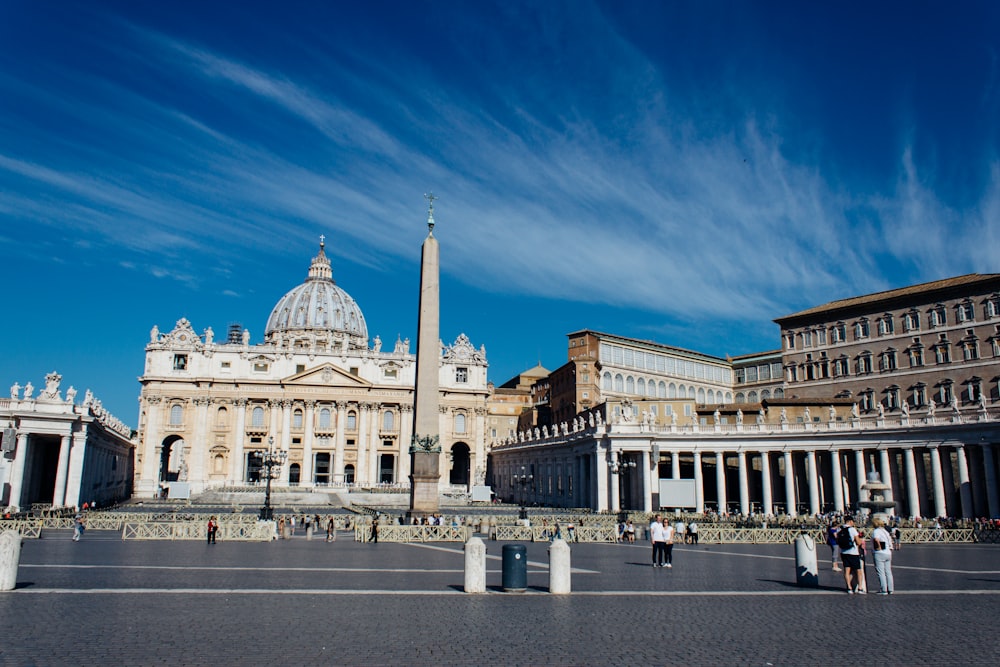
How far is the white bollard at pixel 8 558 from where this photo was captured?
12562mm

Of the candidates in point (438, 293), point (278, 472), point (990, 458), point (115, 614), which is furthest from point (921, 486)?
point (278, 472)

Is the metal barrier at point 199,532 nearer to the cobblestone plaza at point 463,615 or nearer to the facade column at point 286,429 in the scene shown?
the cobblestone plaza at point 463,615

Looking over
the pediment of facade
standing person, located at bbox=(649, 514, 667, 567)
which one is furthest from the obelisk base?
the pediment of facade

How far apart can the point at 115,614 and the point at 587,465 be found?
4636cm

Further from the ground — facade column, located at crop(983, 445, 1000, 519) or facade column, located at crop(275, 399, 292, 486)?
facade column, located at crop(275, 399, 292, 486)

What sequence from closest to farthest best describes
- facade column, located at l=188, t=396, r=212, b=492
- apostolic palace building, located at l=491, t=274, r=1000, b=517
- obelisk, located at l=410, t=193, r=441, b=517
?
obelisk, located at l=410, t=193, r=441, b=517 < apostolic palace building, located at l=491, t=274, r=1000, b=517 < facade column, located at l=188, t=396, r=212, b=492

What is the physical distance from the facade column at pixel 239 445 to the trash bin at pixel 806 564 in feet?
243

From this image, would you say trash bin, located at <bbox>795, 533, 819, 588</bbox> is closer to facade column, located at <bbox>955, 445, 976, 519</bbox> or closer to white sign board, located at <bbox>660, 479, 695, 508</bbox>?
white sign board, located at <bbox>660, 479, 695, 508</bbox>

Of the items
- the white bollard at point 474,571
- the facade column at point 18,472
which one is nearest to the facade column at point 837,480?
the white bollard at point 474,571

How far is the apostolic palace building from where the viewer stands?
4466 centimetres

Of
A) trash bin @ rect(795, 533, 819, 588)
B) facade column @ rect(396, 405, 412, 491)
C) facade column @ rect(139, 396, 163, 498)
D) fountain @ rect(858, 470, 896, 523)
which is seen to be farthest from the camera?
facade column @ rect(396, 405, 412, 491)

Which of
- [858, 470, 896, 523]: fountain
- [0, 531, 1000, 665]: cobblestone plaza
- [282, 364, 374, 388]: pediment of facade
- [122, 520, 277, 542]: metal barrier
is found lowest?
[0, 531, 1000, 665]: cobblestone plaza

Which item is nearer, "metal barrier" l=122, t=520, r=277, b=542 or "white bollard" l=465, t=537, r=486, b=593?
"white bollard" l=465, t=537, r=486, b=593

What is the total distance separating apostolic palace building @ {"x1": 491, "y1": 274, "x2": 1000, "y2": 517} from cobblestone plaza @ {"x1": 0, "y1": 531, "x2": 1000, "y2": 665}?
79.1 ft
